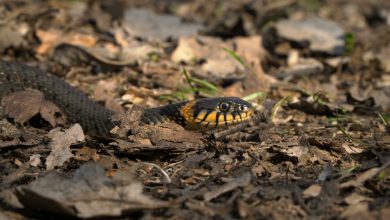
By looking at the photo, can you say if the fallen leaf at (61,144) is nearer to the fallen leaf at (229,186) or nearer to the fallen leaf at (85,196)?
the fallen leaf at (85,196)

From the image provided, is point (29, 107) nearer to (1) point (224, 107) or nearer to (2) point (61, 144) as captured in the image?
(2) point (61, 144)

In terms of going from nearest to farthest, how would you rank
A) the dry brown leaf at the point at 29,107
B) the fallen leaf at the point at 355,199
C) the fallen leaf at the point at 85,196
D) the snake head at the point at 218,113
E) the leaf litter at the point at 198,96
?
the fallen leaf at the point at 85,196 < the leaf litter at the point at 198,96 < the fallen leaf at the point at 355,199 < the dry brown leaf at the point at 29,107 < the snake head at the point at 218,113

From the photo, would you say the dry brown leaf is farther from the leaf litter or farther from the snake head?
the snake head

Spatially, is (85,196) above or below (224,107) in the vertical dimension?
above

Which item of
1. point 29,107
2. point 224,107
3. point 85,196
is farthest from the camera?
point 224,107

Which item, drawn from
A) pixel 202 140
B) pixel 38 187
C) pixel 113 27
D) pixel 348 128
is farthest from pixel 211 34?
pixel 38 187

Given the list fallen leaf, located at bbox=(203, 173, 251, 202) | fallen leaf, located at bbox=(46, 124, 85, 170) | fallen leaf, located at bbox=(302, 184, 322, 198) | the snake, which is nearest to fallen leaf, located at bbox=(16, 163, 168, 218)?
fallen leaf, located at bbox=(203, 173, 251, 202)

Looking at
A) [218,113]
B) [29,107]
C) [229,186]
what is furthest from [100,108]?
[229,186]

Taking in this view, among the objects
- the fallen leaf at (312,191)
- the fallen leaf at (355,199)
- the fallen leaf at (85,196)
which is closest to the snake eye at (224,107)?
the fallen leaf at (312,191)

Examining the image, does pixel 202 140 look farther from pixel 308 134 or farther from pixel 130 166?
pixel 308 134
